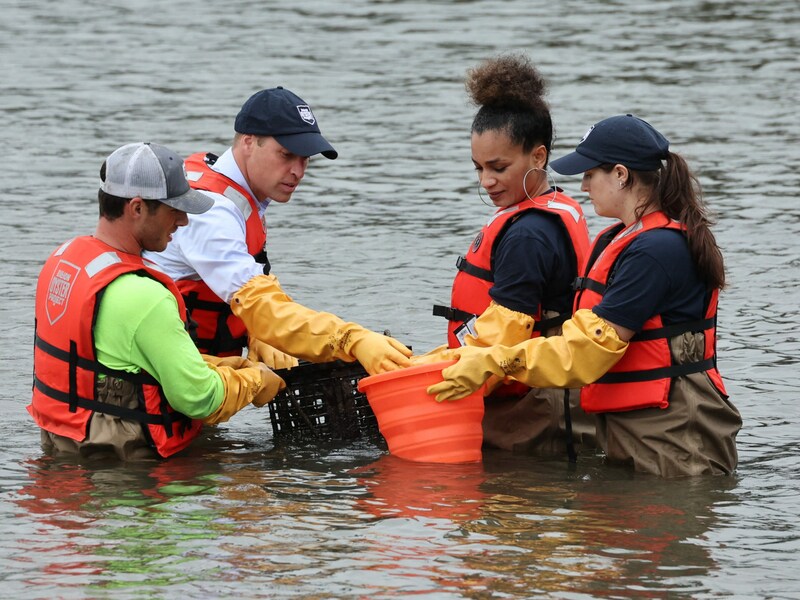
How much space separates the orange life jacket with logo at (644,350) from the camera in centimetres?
676

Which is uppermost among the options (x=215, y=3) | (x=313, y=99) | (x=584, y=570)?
(x=215, y=3)

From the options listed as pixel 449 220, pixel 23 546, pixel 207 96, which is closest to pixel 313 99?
pixel 207 96

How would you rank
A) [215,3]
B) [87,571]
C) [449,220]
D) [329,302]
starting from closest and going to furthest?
[87,571]
[329,302]
[449,220]
[215,3]

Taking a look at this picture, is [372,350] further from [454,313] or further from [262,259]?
[262,259]

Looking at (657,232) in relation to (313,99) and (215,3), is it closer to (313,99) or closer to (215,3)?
(313,99)

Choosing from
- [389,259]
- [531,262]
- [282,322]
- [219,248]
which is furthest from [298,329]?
[389,259]

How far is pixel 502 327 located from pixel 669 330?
809 millimetres

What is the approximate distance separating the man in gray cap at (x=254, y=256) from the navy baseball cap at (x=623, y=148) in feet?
4.29

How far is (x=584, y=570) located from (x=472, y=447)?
1.44 metres

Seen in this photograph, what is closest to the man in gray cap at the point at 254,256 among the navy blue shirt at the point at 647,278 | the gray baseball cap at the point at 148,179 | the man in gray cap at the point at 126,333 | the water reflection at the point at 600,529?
the man in gray cap at the point at 126,333

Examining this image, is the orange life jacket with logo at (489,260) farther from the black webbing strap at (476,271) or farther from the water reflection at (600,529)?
the water reflection at (600,529)

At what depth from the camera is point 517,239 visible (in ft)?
23.2

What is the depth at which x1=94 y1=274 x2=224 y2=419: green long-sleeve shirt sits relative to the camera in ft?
21.9

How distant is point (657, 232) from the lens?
21.7 ft
